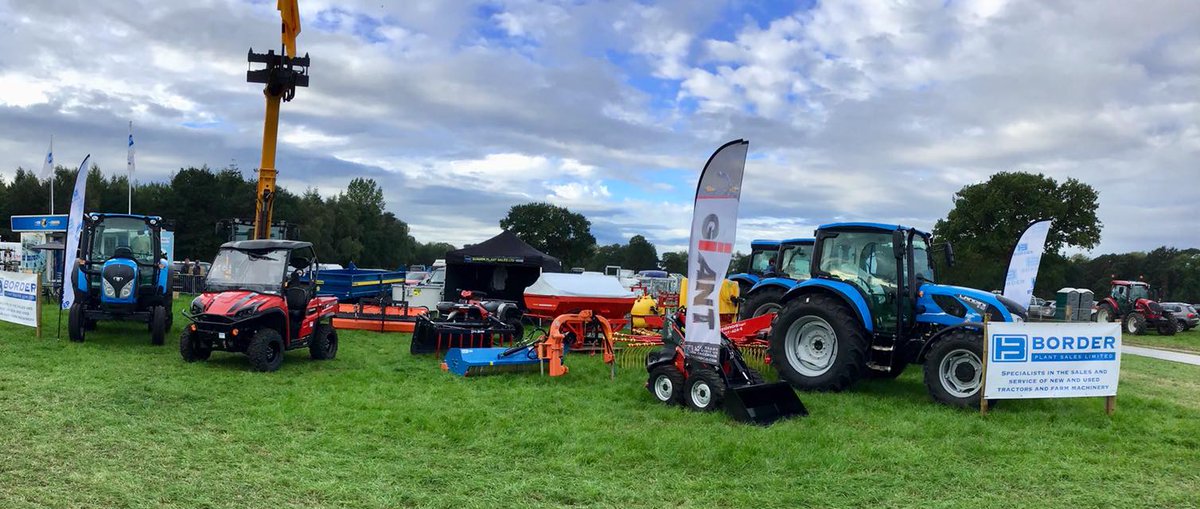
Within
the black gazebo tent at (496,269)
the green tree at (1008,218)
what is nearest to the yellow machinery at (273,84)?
the black gazebo tent at (496,269)

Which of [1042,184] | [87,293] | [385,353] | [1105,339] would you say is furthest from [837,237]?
[1042,184]

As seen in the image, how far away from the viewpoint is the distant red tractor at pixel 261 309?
9.13 m

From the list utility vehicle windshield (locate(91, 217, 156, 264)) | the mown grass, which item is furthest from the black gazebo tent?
the mown grass

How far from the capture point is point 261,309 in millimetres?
9242

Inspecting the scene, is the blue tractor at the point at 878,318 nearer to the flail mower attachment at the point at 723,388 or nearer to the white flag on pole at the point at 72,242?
the flail mower attachment at the point at 723,388

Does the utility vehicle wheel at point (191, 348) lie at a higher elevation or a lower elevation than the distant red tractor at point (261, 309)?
lower

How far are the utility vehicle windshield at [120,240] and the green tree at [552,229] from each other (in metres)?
59.6

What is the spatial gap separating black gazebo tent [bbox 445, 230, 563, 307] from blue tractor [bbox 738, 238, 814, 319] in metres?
5.49

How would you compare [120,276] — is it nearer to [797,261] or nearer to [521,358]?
[521,358]

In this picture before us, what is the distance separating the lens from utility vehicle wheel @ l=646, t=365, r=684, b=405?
24.5 ft

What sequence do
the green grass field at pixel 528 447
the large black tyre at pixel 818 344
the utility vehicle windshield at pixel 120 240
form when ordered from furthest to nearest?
the utility vehicle windshield at pixel 120 240
the large black tyre at pixel 818 344
the green grass field at pixel 528 447

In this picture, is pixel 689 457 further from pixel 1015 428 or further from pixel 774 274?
pixel 774 274

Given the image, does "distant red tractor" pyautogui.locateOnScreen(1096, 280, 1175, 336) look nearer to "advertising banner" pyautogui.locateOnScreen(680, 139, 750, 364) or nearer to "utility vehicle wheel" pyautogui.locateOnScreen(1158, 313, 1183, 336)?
"utility vehicle wheel" pyautogui.locateOnScreen(1158, 313, 1183, 336)

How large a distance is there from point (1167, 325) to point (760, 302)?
755 inches
